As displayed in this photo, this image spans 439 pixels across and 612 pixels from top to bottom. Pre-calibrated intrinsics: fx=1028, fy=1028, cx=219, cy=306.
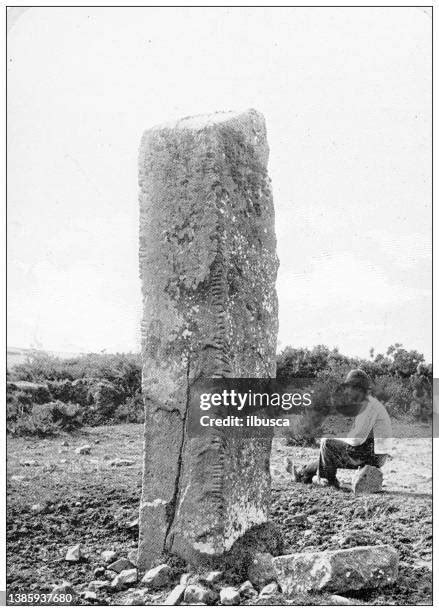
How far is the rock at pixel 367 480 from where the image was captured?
776 centimetres

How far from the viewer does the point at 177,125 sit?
6.47 meters

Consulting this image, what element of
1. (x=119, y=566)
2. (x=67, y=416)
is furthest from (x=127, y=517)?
(x=67, y=416)

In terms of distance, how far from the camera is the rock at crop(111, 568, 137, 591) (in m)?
6.28

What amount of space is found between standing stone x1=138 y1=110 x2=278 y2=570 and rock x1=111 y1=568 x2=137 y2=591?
13 centimetres

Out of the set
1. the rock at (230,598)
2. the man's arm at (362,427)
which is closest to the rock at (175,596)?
the rock at (230,598)

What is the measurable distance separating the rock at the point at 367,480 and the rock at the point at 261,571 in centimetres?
160

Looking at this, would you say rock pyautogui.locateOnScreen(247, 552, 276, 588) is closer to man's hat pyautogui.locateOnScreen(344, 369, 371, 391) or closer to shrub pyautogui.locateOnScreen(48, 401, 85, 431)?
man's hat pyautogui.locateOnScreen(344, 369, 371, 391)

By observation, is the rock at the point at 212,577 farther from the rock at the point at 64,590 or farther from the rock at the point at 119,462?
the rock at the point at 119,462

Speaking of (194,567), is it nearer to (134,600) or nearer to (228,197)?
(134,600)

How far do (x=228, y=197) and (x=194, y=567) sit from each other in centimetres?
227

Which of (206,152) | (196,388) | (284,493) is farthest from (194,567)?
(206,152)

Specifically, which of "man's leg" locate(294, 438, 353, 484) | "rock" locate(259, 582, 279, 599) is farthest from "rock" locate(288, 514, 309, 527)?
"rock" locate(259, 582, 279, 599)

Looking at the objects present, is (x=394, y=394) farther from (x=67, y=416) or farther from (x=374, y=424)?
(x=67, y=416)

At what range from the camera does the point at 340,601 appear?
19.5 ft
